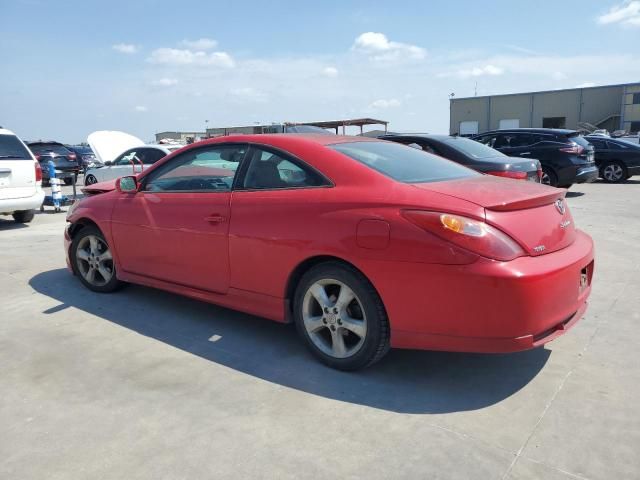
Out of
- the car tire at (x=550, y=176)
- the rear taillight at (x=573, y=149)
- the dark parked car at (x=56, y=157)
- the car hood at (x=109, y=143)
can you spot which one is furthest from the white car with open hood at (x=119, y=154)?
the rear taillight at (x=573, y=149)

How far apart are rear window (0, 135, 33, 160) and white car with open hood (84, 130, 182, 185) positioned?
2.91 metres

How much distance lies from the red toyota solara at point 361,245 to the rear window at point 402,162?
0.02 m

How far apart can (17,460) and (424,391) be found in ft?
6.88

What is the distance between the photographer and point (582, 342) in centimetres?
367

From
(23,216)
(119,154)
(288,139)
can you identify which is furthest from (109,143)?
(288,139)

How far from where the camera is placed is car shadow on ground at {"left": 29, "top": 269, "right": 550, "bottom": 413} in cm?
299

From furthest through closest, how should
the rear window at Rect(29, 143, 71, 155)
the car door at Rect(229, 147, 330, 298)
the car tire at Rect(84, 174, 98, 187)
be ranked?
the rear window at Rect(29, 143, 71, 155), the car tire at Rect(84, 174, 98, 187), the car door at Rect(229, 147, 330, 298)

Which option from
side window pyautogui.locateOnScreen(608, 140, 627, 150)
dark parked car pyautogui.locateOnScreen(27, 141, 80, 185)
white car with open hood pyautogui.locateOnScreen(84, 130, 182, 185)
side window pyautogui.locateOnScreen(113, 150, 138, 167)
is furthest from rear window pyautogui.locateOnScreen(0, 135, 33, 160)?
side window pyautogui.locateOnScreen(608, 140, 627, 150)

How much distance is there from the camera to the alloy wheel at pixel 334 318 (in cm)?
316

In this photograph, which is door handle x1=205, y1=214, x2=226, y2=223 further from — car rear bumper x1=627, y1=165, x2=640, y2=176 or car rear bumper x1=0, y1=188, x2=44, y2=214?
car rear bumper x1=627, y1=165, x2=640, y2=176

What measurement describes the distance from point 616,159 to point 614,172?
0.38 meters

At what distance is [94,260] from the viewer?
492 centimetres

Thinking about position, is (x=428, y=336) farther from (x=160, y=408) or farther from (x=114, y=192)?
(x=114, y=192)

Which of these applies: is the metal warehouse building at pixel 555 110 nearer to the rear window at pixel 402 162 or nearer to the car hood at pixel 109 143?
the car hood at pixel 109 143
